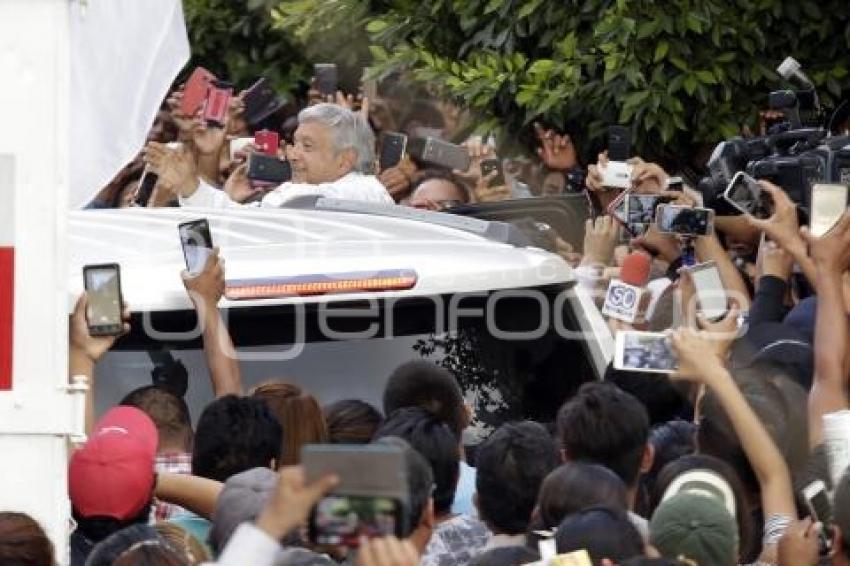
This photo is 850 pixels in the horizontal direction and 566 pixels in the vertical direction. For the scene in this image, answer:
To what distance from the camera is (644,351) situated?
6664 mm

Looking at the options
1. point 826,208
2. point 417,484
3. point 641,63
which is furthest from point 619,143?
point 417,484

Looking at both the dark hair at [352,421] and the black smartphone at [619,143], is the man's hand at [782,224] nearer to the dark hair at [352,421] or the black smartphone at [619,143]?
the dark hair at [352,421]

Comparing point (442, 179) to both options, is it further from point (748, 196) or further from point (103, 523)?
point (103, 523)

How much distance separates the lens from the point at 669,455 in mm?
6773

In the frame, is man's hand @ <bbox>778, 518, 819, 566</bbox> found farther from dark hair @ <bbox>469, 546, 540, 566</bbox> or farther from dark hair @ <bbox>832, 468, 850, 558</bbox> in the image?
dark hair @ <bbox>469, 546, 540, 566</bbox>

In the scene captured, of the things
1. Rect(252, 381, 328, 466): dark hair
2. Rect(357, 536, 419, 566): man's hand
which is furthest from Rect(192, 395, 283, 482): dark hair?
Rect(357, 536, 419, 566): man's hand

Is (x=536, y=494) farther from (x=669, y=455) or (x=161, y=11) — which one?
(x=161, y=11)

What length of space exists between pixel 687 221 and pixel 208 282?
7.15 ft

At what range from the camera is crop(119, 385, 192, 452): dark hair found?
663 centimetres

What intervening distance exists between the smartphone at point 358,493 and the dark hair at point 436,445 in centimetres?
203

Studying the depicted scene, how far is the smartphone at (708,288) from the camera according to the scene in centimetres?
726

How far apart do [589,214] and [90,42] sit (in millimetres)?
4116

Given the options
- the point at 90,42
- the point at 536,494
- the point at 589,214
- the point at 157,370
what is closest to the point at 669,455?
the point at 536,494

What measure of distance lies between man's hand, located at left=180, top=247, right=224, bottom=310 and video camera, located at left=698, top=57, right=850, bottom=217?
7.36 ft
